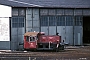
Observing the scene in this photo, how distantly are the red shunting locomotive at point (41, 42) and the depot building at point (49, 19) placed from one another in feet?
20.7

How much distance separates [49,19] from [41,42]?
8.20 metres

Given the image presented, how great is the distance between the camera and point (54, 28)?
48.7 metres

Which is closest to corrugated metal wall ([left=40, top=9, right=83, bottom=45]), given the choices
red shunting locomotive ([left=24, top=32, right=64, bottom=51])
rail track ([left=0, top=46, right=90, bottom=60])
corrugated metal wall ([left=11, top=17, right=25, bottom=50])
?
corrugated metal wall ([left=11, top=17, right=25, bottom=50])

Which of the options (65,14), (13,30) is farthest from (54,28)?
(13,30)

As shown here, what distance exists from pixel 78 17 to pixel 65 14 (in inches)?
80.2

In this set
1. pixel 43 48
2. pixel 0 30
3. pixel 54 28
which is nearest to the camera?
pixel 43 48

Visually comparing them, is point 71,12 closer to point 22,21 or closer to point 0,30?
point 22,21

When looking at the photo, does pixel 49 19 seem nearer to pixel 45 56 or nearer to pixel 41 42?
pixel 41 42

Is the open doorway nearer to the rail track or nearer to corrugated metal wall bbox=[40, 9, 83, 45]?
corrugated metal wall bbox=[40, 9, 83, 45]

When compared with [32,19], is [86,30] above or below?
below

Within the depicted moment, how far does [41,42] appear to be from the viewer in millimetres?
41250

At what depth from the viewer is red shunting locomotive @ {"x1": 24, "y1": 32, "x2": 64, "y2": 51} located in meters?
40.8

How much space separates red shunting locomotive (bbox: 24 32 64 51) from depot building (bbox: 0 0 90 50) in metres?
6.32

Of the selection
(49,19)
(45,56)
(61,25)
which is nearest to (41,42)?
(49,19)
